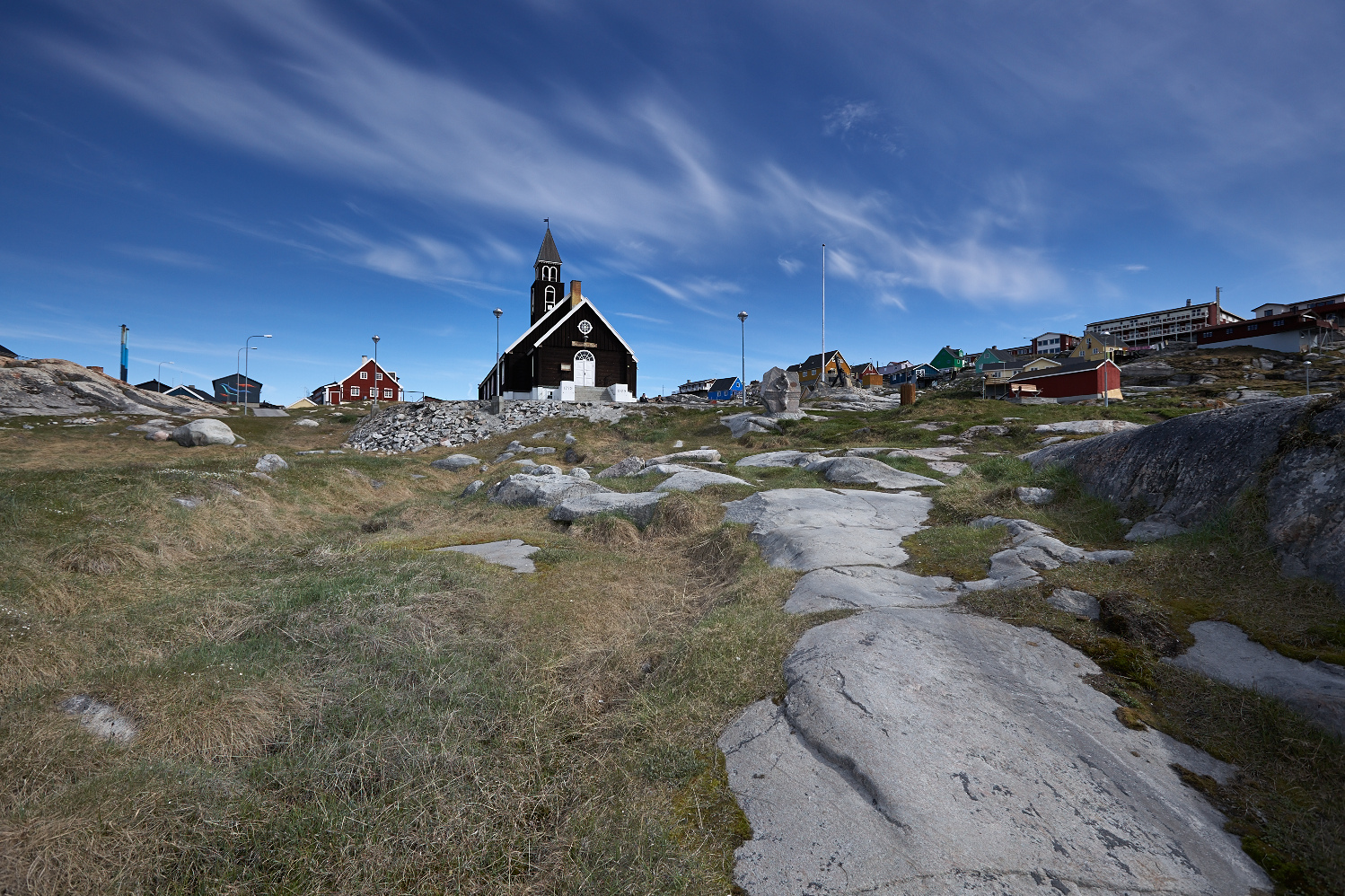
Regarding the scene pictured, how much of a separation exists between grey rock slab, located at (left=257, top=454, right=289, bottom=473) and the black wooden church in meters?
29.3

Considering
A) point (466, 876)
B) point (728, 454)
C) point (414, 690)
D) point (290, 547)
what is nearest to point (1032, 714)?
point (466, 876)

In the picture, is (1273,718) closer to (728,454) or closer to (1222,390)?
(728,454)

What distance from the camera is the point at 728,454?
25344 millimetres

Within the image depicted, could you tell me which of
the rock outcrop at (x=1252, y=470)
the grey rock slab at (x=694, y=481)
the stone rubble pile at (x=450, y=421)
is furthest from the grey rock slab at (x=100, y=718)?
the stone rubble pile at (x=450, y=421)

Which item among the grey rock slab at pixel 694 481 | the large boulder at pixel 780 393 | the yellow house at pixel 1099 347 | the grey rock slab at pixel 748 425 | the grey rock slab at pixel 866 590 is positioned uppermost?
the yellow house at pixel 1099 347

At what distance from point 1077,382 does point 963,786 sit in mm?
59144

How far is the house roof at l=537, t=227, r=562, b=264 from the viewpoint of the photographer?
204ft

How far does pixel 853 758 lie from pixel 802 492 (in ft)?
33.9

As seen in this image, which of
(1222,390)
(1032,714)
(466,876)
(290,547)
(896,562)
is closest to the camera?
(466,876)

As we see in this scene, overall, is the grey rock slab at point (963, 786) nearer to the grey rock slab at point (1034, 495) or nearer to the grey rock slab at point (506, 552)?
the grey rock slab at point (506, 552)

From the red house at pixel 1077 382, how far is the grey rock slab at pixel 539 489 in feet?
162

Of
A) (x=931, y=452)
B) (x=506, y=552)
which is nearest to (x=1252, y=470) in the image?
(x=506, y=552)

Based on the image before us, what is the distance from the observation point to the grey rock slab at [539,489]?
639 inches

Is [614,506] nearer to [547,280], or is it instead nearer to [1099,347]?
[547,280]
